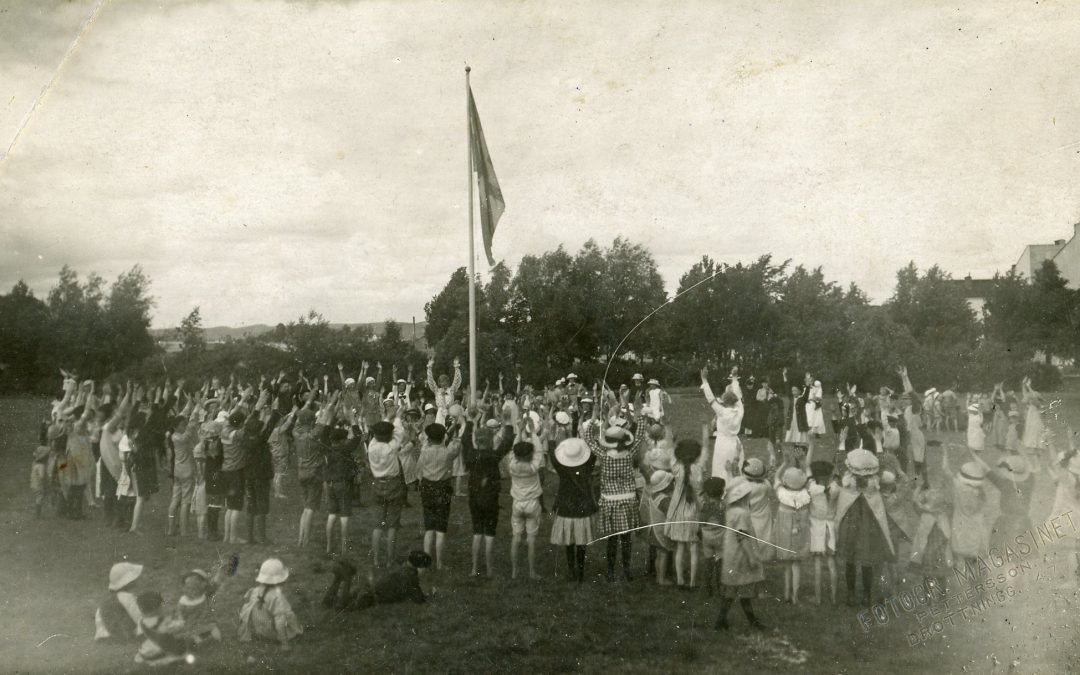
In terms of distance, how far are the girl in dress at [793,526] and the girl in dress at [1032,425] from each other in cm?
287

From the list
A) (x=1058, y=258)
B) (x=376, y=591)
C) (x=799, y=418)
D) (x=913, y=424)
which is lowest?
(x=376, y=591)

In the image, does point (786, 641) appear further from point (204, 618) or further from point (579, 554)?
point (204, 618)

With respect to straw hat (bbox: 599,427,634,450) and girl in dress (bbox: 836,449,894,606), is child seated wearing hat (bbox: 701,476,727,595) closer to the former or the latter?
straw hat (bbox: 599,427,634,450)

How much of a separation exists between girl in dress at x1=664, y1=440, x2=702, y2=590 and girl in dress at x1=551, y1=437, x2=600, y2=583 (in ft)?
3.00

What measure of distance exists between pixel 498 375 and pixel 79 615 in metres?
6.23

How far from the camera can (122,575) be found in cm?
688

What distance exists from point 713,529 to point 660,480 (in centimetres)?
85

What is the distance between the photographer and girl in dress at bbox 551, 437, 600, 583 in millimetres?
7297

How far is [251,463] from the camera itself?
8.24 m

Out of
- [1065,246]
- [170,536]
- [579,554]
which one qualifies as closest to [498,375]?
[579,554]

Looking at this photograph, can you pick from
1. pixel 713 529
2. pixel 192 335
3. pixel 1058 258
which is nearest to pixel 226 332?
pixel 192 335

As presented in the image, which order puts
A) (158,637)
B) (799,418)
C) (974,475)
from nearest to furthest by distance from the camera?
(158,637) → (974,475) → (799,418)

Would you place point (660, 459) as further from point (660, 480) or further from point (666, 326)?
point (666, 326)

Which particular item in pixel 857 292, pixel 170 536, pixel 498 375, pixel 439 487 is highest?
pixel 857 292
